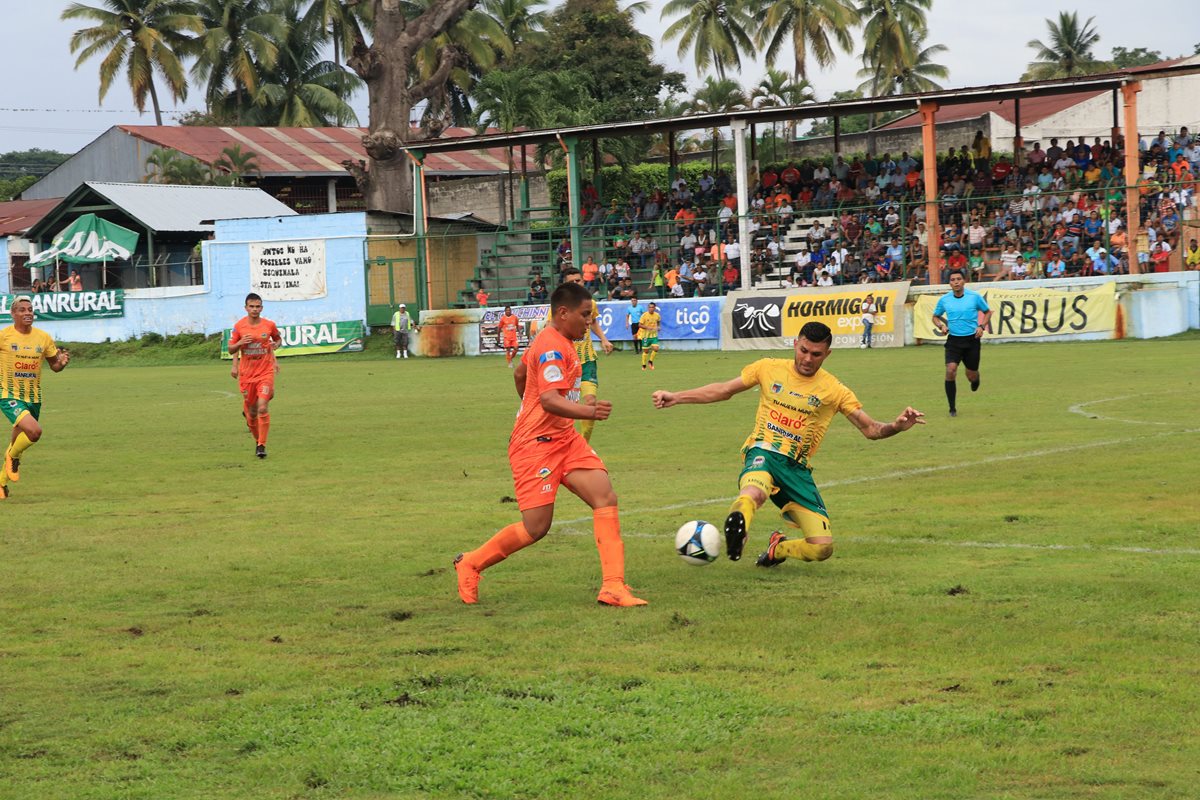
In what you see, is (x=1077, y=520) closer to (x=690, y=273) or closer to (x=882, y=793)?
(x=882, y=793)

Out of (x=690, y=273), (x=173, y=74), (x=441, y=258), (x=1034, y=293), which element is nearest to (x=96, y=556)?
(x=1034, y=293)

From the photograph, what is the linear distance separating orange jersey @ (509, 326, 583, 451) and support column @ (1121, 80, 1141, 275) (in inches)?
1186

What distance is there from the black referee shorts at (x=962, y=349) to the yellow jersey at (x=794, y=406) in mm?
10810

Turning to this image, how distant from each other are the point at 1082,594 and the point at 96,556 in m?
6.98

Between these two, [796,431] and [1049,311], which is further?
[1049,311]

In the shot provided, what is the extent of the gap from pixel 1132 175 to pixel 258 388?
26.6 metres

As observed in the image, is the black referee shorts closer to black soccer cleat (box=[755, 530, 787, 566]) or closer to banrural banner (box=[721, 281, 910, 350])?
black soccer cleat (box=[755, 530, 787, 566])

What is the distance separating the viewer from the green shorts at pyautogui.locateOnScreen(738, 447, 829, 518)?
932cm

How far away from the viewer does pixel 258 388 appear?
1772 cm

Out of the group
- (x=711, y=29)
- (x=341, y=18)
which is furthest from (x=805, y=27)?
(x=341, y=18)

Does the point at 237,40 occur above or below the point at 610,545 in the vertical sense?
above

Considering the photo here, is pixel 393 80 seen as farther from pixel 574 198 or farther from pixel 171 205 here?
pixel 171 205

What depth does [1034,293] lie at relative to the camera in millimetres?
35125

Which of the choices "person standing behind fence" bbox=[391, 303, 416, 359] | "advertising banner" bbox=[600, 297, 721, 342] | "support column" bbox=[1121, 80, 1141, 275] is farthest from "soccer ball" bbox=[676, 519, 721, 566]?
"person standing behind fence" bbox=[391, 303, 416, 359]
